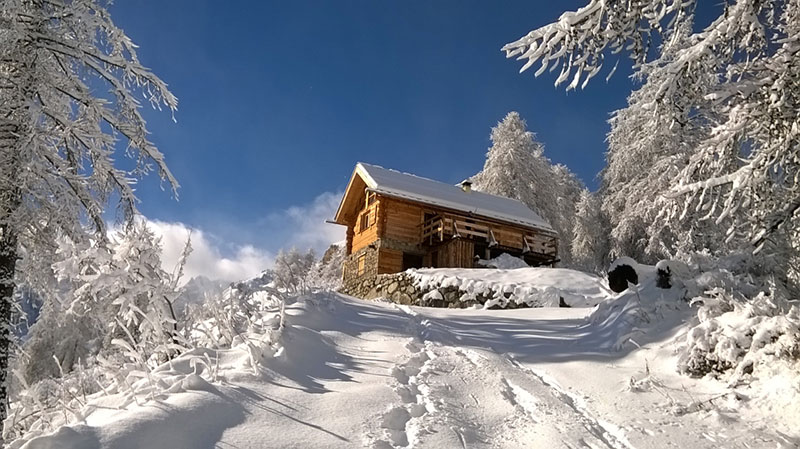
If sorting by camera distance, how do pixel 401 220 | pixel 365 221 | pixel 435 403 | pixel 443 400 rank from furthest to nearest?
pixel 365 221 → pixel 401 220 → pixel 443 400 → pixel 435 403

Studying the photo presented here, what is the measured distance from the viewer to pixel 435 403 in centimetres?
437

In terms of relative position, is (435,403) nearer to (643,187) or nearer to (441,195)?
(441,195)

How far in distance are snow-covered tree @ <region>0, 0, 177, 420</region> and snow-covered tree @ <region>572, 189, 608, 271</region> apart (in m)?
27.0

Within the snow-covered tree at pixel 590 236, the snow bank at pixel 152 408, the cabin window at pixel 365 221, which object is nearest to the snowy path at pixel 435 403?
the snow bank at pixel 152 408

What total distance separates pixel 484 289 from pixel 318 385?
13.2 m

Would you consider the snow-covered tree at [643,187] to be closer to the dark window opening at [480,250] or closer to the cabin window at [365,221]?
the dark window opening at [480,250]

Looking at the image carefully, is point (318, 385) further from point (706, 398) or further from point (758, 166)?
point (758, 166)

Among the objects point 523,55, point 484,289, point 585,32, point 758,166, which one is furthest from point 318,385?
point 484,289

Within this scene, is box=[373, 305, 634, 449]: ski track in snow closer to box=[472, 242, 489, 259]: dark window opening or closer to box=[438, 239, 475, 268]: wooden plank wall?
box=[438, 239, 475, 268]: wooden plank wall

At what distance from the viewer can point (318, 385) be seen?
4449 millimetres

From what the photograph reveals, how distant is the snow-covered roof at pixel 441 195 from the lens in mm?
24491

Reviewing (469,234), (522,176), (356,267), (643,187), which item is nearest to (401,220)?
(469,234)

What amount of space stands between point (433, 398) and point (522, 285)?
43.4 feet

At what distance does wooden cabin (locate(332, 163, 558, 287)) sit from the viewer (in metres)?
24.0
